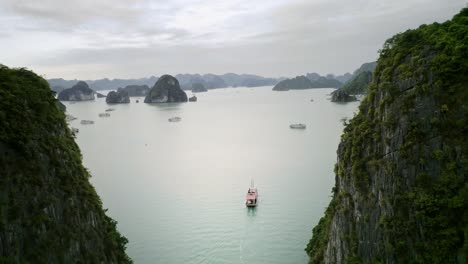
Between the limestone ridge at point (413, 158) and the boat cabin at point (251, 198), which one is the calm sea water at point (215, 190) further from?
the limestone ridge at point (413, 158)

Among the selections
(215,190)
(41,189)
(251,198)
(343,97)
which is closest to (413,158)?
(41,189)

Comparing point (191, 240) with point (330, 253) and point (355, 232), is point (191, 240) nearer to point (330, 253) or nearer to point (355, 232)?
point (330, 253)

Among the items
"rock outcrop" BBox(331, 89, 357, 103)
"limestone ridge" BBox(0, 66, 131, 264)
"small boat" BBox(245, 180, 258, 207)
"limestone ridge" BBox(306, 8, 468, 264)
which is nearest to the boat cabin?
"small boat" BBox(245, 180, 258, 207)

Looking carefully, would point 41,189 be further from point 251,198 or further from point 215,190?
point 215,190

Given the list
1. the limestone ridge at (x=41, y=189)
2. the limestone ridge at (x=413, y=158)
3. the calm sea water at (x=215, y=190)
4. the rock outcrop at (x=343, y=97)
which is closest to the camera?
the limestone ridge at (x=413, y=158)

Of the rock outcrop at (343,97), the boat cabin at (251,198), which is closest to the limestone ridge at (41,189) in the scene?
the boat cabin at (251,198)
